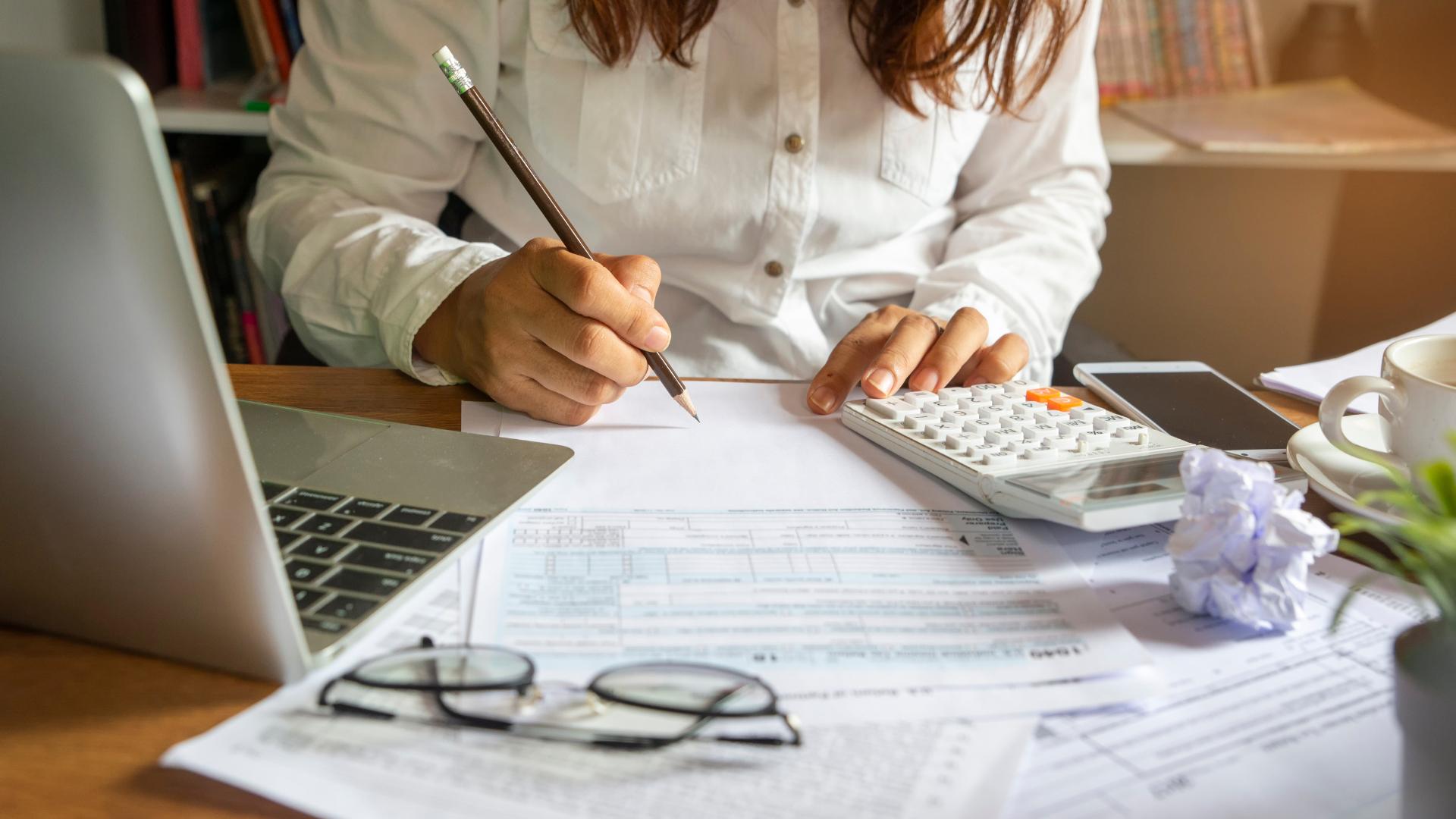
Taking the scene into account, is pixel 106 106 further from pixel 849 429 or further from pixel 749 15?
pixel 749 15

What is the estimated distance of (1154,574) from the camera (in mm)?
562

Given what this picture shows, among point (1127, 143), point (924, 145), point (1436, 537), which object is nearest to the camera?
point (1436, 537)

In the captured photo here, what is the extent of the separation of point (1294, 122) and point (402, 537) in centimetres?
141

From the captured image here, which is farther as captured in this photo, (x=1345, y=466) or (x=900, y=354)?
(x=900, y=354)

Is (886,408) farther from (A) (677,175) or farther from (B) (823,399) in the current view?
(A) (677,175)

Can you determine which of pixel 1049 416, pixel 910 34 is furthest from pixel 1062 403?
pixel 910 34

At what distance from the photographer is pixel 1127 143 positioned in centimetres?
143

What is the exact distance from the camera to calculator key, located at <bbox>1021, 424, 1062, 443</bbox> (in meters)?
0.66

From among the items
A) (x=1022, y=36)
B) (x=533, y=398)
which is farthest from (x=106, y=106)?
(x=1022, y=36)

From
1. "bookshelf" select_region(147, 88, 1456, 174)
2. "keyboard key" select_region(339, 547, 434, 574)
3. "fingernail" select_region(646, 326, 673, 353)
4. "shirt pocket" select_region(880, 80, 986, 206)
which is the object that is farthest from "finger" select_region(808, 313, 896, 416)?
"bookshelf" select_region(147, 88, 1456, 174)

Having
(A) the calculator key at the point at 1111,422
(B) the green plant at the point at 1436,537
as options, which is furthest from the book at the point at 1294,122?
(B) the green plant at the point at 1436,537

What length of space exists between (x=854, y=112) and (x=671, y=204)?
181mm

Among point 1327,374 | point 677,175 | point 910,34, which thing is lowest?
point 1327,374

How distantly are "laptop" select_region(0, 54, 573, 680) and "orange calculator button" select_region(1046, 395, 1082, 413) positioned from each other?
377 millimetres
